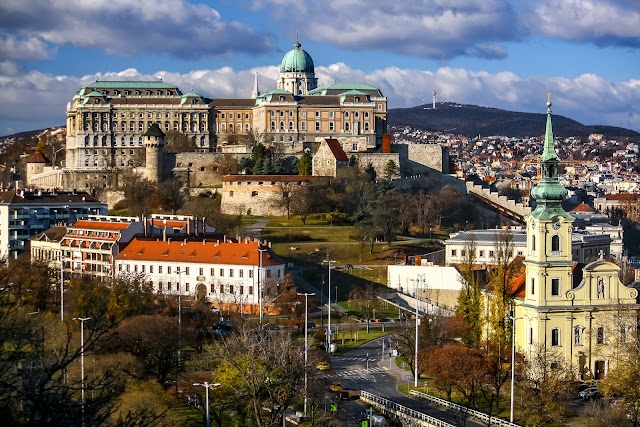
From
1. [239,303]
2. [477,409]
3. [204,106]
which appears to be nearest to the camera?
[477,409]

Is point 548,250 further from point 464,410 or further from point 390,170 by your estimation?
point 390,170

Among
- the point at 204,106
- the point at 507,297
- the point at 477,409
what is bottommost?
the point at 477,409

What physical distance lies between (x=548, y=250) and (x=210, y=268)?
102 feet

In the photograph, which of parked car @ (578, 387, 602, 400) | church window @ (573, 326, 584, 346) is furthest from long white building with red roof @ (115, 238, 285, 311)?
parked car @ (578, 387, 602, 400)

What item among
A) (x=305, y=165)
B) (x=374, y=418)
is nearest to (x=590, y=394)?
(x=374, y=418)

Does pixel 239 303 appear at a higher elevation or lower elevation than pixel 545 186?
lower

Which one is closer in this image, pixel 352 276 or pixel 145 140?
pixel 352 276

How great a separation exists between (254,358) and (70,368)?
783cm

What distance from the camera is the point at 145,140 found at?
134m

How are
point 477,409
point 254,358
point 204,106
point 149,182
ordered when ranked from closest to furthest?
point 254,358, point 477,409, point 149,182, point 204,106

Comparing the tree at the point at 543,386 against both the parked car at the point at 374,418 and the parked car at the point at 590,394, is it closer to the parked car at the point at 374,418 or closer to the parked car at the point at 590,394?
the parked car at the point at 590,394

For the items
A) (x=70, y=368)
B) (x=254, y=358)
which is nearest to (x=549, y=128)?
(x=254, y=358)

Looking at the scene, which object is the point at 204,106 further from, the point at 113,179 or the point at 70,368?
the point at 70,368

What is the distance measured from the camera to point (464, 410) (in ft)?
170
